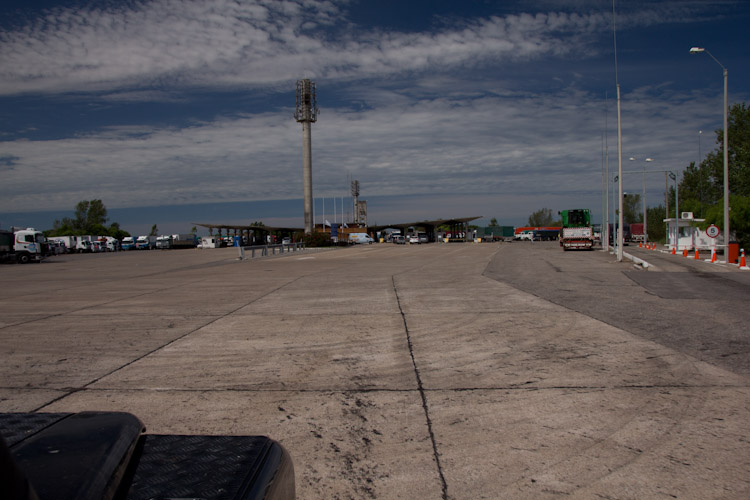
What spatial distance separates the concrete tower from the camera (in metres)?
71.7

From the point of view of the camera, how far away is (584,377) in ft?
19.6

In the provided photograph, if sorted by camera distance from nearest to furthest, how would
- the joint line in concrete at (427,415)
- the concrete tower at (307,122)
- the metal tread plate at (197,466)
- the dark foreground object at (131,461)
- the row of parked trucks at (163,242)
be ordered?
the dark foreground object at (131,461) < the metal tread plate at (197,466) < the joint line in concrete at (427,415) < the concrete tower at (307,122) < the row of parked trucks at (163,242)

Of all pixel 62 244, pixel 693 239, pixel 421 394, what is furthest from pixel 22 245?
pixel 693 239

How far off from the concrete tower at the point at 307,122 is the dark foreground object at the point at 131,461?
226ft

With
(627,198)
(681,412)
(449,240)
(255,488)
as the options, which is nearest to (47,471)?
(255,488)

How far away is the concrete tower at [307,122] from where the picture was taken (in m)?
71.7

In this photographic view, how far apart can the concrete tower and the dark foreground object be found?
226ft

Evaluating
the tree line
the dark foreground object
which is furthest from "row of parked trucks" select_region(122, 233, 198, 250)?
the dark foreground object

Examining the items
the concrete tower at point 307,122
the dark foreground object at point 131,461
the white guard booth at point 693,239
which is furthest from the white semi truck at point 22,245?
the white guard booth at point 693,239

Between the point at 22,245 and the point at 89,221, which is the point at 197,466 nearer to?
the point at 22,245

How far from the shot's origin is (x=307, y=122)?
73.0 m

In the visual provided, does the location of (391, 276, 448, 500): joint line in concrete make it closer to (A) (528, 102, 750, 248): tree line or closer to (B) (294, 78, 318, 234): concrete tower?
(A) (528, 102, 750, 248): tree line

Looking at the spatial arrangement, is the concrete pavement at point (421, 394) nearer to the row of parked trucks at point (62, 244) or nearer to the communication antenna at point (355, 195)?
the row of parked trucks at point (62, 244)

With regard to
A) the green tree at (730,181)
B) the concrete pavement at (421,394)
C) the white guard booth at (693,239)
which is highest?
the green tree at (730,181)
